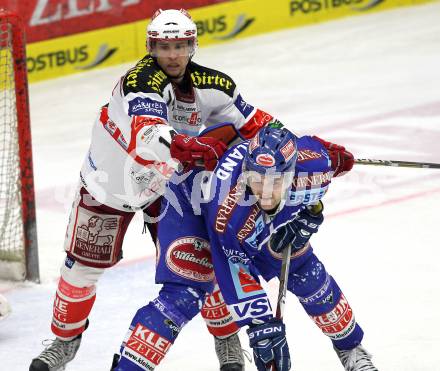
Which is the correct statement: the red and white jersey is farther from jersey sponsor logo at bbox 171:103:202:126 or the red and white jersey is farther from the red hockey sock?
the red hockey sock

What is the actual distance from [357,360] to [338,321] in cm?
21

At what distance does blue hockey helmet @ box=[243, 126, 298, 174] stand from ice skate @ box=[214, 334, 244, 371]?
126 cm

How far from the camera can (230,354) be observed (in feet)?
18.7

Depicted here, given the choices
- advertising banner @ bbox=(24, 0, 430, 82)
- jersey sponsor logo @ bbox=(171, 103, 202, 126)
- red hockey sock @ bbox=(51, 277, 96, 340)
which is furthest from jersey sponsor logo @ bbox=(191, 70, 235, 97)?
advertising banner @ bbox=(24, 0, 430, 82)

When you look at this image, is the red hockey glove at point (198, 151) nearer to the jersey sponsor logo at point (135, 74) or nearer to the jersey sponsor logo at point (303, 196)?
the jersey sponsor logo at point (303, 196)

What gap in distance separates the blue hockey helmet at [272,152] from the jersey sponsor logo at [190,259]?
0.45m

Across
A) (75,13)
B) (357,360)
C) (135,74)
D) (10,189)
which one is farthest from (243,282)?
(75,13)

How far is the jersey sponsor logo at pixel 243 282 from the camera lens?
4.78 metres

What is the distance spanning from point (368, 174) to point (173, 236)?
404cm

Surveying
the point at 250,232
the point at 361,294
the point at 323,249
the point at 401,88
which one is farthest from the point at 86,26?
the point at 250,232

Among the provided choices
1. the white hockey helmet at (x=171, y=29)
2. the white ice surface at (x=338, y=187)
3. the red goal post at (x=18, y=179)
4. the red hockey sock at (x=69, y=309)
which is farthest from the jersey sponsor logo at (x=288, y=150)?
the red goal post at (x=18, y=179)

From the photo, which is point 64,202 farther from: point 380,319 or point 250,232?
point 250,232

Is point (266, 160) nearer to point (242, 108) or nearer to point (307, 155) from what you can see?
point (307, 155)

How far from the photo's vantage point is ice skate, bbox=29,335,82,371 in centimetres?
566
